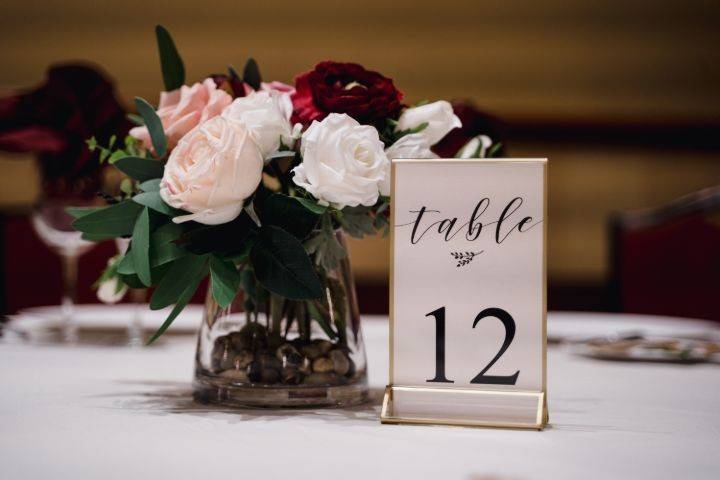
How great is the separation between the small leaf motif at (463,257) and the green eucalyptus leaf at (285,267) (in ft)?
0.37

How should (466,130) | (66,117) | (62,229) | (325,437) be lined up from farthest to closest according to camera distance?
1. (62,229)
2. (66,117)
3. (466,130)
4. (325,437)

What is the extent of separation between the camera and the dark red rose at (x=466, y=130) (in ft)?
2.75

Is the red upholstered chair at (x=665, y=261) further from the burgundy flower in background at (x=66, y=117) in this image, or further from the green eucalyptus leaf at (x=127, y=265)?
the green eucalyptus leaf at (x=127, y=265)

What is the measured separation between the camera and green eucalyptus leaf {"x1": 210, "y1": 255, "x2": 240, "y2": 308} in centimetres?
70

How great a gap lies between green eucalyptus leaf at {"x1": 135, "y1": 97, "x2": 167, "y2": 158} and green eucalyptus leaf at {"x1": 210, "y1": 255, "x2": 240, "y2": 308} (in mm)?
110

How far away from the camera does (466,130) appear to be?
2.80 feet

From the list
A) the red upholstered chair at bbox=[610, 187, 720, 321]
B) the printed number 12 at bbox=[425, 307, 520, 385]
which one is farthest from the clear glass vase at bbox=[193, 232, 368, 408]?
the red upholstered chair at bbox=[610, 187, 720, 321]

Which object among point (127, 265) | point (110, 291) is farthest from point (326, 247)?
point (110, 291)

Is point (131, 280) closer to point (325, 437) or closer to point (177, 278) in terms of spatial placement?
point (177, 278)

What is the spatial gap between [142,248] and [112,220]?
0.06 metres

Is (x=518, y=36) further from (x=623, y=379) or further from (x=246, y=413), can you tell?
(x=246, y=413)

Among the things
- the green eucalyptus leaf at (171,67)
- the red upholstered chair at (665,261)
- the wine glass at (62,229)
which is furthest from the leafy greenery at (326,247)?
the red upholstered chair at (665,261)

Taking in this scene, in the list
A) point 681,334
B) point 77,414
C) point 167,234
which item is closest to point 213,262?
point 167,234

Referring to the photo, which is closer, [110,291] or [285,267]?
[285,267]
